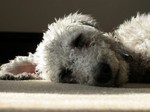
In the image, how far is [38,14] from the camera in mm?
3729

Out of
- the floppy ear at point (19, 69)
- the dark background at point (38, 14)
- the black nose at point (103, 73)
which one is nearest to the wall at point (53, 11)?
the dark background at point (38, 14)

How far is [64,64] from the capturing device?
6.48 ft

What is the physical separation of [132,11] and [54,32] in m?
1.83

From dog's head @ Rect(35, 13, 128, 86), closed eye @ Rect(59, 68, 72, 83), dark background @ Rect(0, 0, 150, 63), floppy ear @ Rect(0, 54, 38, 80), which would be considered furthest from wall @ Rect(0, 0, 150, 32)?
closed eye @ Rect(59, 68, 72, 83)

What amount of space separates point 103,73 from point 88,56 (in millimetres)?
153

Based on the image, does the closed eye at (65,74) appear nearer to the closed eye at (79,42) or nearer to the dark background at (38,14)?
the closed eye at (79,42)

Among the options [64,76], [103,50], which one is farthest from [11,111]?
[64,76]

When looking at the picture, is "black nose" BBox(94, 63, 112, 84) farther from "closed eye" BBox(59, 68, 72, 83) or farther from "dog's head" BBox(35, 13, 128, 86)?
"closed eye" BBox(59, 68, 72, 83)

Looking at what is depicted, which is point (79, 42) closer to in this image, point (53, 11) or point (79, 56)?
point (79, 56)

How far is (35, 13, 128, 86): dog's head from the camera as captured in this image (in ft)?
5.77

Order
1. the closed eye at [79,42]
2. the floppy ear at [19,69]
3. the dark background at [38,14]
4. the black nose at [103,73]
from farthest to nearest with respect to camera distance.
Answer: the dark background at [38,14], the floppy ear at [19,69], the closed eye at [79,42], the black nose at [103,73]

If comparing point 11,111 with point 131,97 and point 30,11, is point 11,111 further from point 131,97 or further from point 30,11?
point 30,11

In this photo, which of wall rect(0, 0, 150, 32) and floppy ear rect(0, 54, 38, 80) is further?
wall rect(0, 0, 150, 32)

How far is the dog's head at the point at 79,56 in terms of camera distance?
1.76 meters
